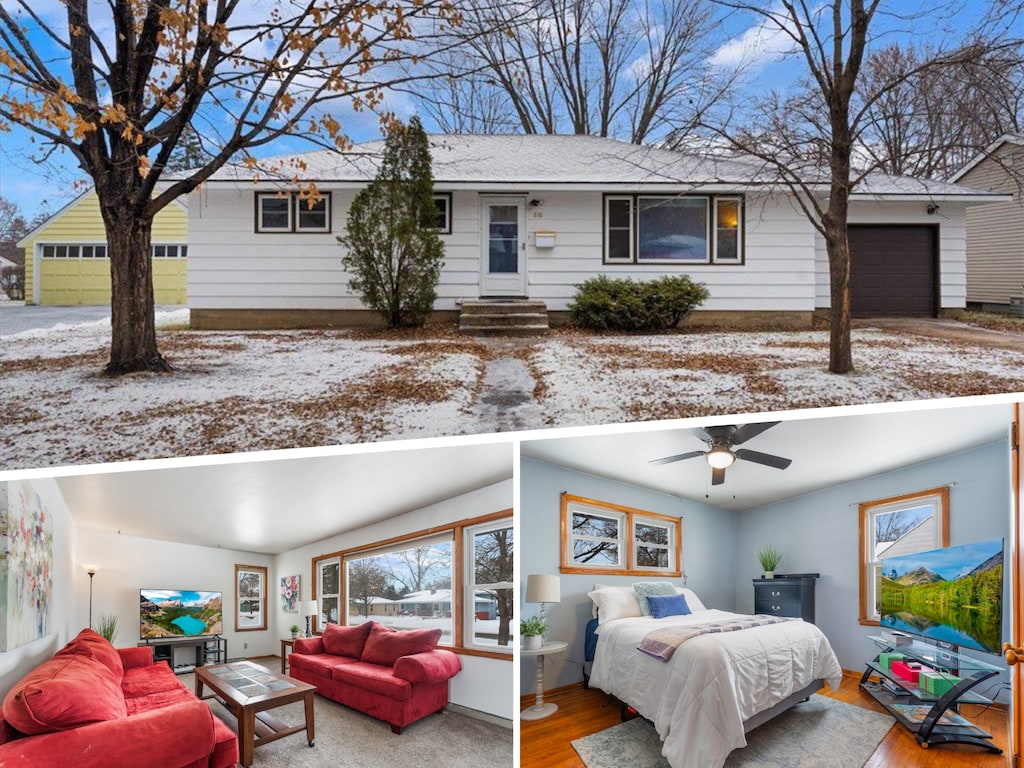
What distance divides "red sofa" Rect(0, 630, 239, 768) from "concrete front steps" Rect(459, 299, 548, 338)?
213 centimetres

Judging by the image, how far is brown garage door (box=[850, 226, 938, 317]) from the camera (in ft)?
13.5

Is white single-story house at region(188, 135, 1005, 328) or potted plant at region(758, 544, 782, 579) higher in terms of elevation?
white single-story house at region(188, 135, 1005, 328)

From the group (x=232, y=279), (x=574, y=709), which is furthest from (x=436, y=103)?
(x=574, y=709)

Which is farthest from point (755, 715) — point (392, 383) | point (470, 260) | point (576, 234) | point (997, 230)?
point (997, 230)

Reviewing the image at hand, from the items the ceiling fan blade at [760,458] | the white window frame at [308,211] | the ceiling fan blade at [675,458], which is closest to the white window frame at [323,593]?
the ceiling fan blade at [675,458]

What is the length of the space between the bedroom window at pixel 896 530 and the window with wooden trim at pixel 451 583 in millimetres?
1064

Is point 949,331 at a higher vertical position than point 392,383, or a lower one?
higher

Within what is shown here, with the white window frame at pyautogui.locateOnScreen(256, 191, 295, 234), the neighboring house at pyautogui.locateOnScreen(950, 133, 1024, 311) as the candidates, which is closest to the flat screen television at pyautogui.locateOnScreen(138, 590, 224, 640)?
the white window frame at pyautogui.locateOnScreen(256, 191, 295, 234)

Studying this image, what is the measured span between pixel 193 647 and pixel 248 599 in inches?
6.5

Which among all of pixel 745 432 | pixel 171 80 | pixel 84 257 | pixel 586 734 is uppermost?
pixel 171 80

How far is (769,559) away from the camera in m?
2.45

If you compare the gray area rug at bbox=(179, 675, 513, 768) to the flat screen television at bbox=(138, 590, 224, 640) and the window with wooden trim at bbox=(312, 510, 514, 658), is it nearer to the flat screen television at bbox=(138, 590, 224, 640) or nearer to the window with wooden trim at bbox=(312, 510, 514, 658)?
the flat screen television at bbox=(138, 590, 224, 640)

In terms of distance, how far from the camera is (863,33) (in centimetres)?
356

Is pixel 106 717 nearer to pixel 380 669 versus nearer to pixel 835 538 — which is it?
pixel 380 669
